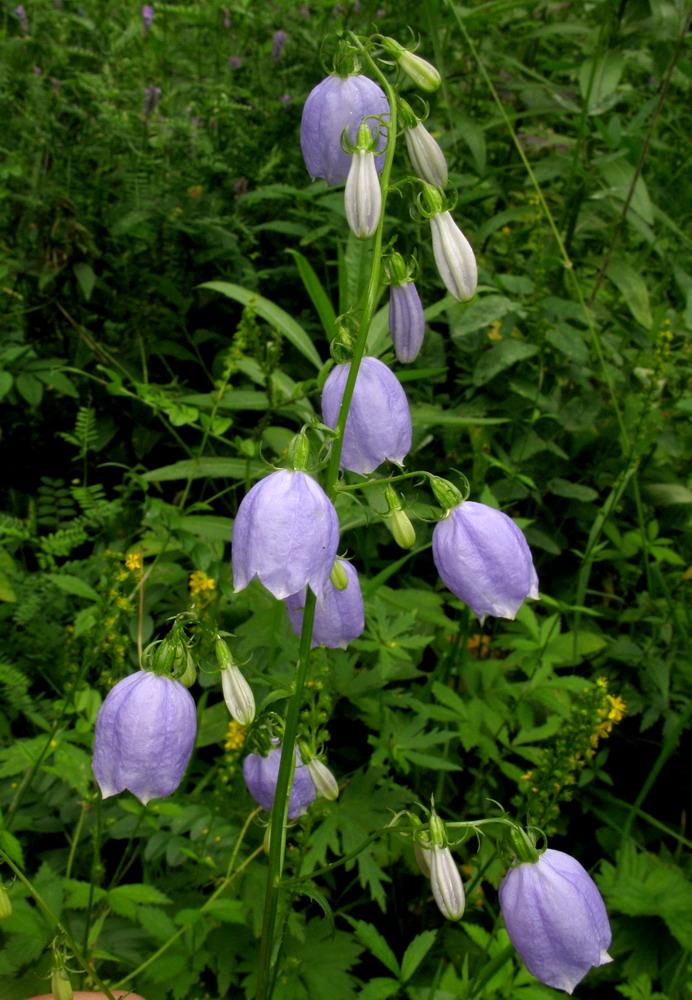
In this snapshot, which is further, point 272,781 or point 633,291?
point 633,291

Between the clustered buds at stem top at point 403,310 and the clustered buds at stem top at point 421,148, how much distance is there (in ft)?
0.45

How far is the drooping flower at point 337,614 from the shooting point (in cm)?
139

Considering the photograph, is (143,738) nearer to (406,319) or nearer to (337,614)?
(337,614)

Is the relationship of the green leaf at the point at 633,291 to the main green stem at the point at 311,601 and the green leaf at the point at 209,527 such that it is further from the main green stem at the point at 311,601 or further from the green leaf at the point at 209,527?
the main green stem at the point at 311,601

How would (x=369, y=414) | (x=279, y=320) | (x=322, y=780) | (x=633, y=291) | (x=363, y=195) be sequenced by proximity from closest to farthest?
1. (x=363, y=195)
2. (x=369, y=414)
3. (x=322, y=780)
4. (x=279, y=320)
5. (x=633, y=291)

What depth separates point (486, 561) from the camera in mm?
1257

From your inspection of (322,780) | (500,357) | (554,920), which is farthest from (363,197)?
(500,357)

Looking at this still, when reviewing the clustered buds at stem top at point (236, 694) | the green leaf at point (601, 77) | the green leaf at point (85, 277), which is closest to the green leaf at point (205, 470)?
the green leaf at point (85, 277)

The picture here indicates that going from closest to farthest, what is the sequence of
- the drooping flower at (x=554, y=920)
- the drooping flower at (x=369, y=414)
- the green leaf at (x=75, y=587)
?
1. the drooping flower at (x=554, y=920)
2. the drooping flower at (x=369, y=414)
3. the green leaf at (x=75, y=587)

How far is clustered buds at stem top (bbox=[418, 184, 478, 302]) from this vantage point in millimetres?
1316

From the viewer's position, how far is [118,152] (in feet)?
11.6

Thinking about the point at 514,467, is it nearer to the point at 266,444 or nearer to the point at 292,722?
the point at 266,444

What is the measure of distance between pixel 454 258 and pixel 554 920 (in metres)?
1.01

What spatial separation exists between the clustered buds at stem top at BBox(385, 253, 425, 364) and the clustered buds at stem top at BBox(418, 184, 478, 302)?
6cm
